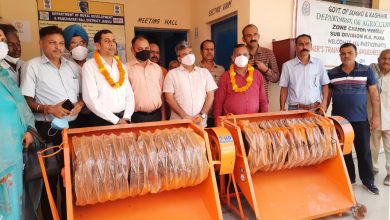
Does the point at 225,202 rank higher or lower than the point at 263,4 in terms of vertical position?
lower

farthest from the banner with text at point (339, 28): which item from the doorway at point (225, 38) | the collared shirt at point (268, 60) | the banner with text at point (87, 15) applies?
the banner with text at point (87, 15)

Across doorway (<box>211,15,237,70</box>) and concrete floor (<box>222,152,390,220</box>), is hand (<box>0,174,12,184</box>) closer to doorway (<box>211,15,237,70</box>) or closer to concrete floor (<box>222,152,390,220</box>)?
concrete floor (<box>222,152,390,220</box>)

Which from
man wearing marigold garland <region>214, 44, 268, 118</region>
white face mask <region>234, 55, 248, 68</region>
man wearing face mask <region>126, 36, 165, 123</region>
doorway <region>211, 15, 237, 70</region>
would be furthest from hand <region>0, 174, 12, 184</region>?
doorway <region>211, 15, 237, 70</region>

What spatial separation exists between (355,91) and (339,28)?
151 cm

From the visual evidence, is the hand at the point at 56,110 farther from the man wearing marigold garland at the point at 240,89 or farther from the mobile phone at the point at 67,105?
the man wearing marigold garland at the point at 240,89

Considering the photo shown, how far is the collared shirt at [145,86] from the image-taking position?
250 centimetres

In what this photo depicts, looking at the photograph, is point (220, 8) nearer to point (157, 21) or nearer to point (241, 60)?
point (157, 21)

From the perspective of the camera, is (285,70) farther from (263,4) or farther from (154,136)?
(154,136)

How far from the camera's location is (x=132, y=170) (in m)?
1.72

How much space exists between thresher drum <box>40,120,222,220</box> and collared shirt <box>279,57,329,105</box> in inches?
56.7

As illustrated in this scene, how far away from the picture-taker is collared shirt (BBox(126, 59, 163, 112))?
2.50m

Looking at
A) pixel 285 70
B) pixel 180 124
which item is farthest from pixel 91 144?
pixel 285 70

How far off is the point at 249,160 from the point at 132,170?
89cm

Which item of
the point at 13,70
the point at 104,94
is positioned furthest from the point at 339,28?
the point at 13,70
